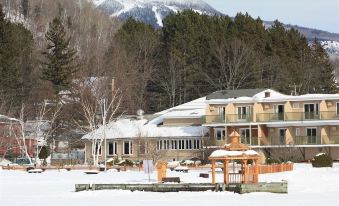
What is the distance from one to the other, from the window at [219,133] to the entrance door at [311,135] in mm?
8021

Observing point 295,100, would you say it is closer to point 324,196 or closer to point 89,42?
point 324,196

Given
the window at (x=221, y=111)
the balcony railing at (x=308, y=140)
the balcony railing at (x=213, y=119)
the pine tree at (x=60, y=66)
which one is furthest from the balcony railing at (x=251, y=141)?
the pine tree at (x=60, y=66)

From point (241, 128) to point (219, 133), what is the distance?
2.33m

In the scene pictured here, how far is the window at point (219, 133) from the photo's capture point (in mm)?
75938

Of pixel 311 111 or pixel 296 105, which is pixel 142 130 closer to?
pixel 296 105

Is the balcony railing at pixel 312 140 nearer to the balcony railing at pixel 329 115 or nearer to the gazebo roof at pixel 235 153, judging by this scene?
the balcony railing at pixel 329 115

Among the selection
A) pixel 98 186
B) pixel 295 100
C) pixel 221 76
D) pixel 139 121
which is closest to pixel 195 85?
pixel 221 76

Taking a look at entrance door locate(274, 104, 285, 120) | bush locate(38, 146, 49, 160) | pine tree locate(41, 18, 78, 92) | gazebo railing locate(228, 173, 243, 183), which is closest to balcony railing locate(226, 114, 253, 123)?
entrance door locate(274, 104, 285, 120)

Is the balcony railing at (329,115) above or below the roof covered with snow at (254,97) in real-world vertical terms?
below

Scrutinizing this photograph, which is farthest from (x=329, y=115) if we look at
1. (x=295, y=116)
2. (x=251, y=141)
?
(x=251, y=141)

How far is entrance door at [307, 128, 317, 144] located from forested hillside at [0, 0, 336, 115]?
2495 cm

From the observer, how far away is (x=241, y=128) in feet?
246

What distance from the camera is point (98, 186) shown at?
39.3 metres

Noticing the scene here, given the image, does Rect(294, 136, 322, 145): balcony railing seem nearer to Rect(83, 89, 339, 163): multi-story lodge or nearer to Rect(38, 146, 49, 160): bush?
Rect(83, 89, 339, 163): multi-story lodge
